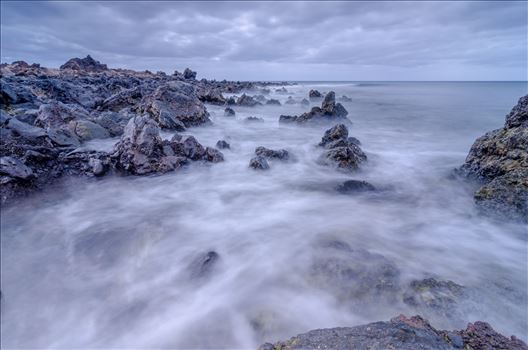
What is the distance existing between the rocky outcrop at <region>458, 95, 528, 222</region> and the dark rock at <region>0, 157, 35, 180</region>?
9149 millimetres

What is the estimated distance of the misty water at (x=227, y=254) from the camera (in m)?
3.54

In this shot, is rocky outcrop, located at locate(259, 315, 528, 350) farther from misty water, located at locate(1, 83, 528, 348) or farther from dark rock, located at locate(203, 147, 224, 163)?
dark rock, located at locate(203, 147, 224, 163)

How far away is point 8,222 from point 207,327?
4.22 meters

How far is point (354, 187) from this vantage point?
7535 mm

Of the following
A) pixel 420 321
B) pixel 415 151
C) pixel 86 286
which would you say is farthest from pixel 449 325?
pixel 415 151

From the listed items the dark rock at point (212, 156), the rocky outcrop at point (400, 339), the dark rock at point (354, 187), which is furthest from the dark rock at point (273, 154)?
the rocky outcrop at point (400, 339)

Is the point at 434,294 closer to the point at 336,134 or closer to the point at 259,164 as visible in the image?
the point at 259,164

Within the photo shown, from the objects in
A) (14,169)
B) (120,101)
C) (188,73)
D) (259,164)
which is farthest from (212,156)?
(188,73)

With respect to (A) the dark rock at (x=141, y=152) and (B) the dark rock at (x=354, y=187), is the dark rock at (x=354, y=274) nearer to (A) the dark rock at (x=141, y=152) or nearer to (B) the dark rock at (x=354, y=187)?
(B) the dark rock at (x=354, y=187)

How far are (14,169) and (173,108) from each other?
352 inches

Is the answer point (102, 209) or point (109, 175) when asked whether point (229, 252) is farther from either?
point (109, 175)

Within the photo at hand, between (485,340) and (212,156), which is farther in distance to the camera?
(212,156)

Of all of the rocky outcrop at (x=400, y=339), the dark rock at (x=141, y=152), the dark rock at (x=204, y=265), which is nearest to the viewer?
the rocky outcrop at (x=400, y=339)

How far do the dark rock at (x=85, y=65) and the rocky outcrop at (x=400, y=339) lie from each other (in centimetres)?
6177
